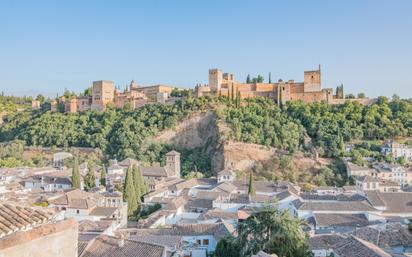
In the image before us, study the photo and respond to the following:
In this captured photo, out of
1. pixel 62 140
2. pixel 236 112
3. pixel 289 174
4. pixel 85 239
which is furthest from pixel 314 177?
pixel 62 140

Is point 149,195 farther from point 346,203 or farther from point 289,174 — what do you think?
point 289,174

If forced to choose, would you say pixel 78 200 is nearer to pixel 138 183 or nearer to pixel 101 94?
pixel 138 183

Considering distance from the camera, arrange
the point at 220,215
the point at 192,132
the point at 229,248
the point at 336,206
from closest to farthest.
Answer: the point at 229,248, the point at 220,215, the point at 336,206, the point at 192,132

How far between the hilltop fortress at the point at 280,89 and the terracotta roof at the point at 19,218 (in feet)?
184

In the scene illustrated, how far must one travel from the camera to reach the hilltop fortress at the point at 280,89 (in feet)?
198

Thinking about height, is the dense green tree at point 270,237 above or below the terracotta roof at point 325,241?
above

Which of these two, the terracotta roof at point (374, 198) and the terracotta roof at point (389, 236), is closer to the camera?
the terracotta roof at point (389, 236)

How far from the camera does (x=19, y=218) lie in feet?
12.5

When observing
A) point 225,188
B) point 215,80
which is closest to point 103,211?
point 225,188

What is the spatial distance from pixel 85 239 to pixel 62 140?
43.7m

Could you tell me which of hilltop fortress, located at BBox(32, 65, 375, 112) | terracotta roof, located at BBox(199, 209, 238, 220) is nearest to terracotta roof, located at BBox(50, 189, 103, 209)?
terracotta roof, located at BBox(199, 209, 238, 220)

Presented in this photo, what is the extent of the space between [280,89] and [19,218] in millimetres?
58448

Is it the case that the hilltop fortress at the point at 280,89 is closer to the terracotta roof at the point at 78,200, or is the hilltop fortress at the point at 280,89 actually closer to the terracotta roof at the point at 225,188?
the terracotta roof at the point at 225,188

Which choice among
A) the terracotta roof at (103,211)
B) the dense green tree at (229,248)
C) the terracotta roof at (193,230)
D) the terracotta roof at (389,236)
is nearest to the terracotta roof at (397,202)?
the terracotta roof at (389,236)
